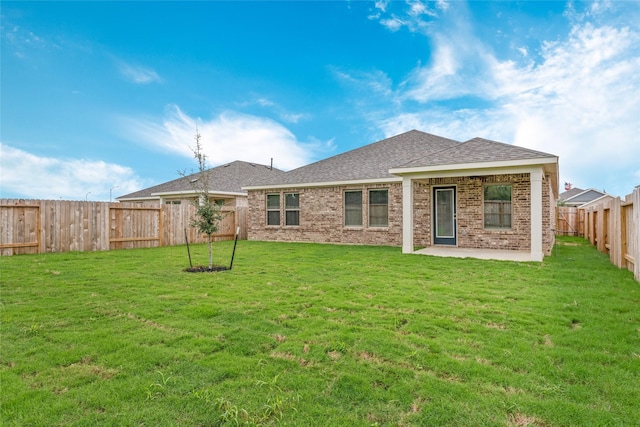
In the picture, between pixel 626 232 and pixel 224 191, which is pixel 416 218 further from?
pixel 224 191

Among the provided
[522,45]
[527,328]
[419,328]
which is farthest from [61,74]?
[522,45]

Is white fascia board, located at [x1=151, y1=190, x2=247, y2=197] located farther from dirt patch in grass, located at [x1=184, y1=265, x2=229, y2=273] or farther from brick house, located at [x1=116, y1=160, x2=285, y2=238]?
dirt patch in grass, located at [x1=184, y1=265, x2=229, y2=273]

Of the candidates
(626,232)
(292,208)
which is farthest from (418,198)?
(626,232)

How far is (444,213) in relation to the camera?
12.6m

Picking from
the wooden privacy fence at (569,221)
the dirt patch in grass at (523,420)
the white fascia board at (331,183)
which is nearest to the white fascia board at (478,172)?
the white fascia board at (331,183)

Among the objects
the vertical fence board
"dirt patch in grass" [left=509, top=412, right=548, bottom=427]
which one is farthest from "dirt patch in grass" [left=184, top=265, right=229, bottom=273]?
the vertical fence board

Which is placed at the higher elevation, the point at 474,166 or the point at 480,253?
the point at 474,166

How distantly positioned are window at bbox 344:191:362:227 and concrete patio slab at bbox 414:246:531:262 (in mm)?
3284

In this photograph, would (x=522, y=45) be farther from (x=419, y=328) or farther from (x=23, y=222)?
(x=23, y=222)

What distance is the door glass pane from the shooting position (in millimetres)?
12441

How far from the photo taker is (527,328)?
4035mm

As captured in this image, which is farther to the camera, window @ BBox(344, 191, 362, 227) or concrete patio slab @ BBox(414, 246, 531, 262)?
window @ BBox(344, 191, 362, 227)

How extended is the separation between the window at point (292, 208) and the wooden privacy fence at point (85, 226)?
13.9 feet

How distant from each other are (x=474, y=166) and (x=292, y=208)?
834 cm
